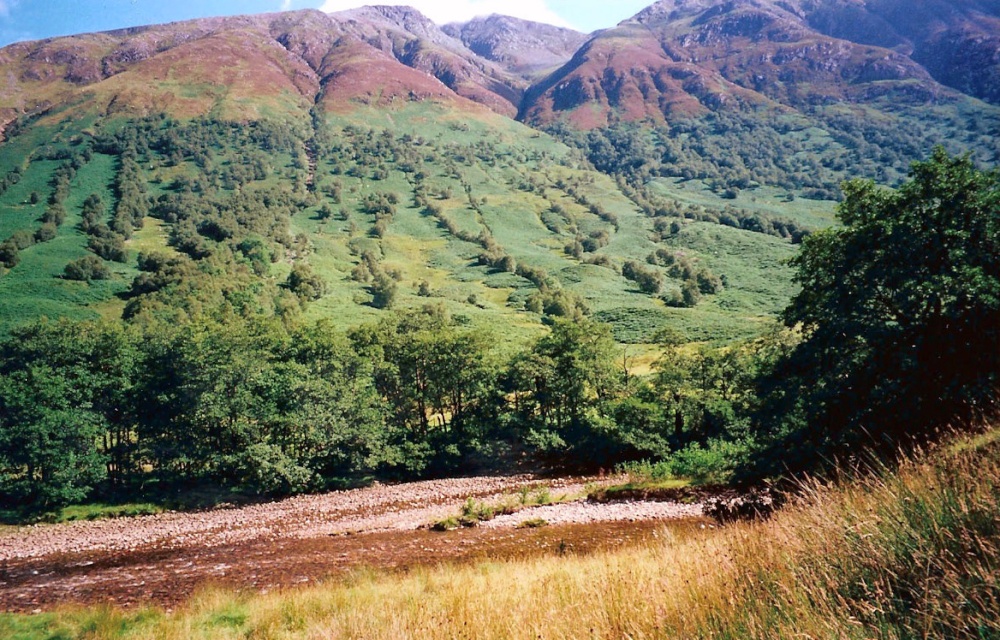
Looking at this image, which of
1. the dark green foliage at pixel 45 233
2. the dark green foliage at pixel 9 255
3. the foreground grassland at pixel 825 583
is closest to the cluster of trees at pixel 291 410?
the foreground grassland at pixel 825 583

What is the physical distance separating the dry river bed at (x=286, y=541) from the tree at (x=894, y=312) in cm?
717

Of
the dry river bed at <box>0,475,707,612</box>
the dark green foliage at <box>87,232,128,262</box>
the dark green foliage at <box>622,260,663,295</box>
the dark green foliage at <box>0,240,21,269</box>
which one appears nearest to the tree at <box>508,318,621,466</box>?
the dry river bed at <box>0,475,707,612</box>

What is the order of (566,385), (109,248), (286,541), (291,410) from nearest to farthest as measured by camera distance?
(286,541)
(291,410)
(566,385)
(109,248)

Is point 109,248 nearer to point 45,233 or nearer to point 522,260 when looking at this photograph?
point 45,233

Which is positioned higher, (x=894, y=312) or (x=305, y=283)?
(x=894, y=312)

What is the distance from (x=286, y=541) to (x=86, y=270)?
88867 mm

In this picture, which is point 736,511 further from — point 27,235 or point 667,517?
point 27,235

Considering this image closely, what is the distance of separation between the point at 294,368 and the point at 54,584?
779 inches

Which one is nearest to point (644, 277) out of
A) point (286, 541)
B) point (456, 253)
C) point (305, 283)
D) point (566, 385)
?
point (456, 253)

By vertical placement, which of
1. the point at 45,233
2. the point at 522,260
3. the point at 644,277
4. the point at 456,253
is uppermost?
the point at 644,277

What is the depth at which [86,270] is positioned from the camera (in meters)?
87.9

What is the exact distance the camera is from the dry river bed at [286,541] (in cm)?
2120

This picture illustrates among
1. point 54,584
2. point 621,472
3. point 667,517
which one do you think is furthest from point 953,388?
point 54,584

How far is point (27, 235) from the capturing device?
10331 centimetres
